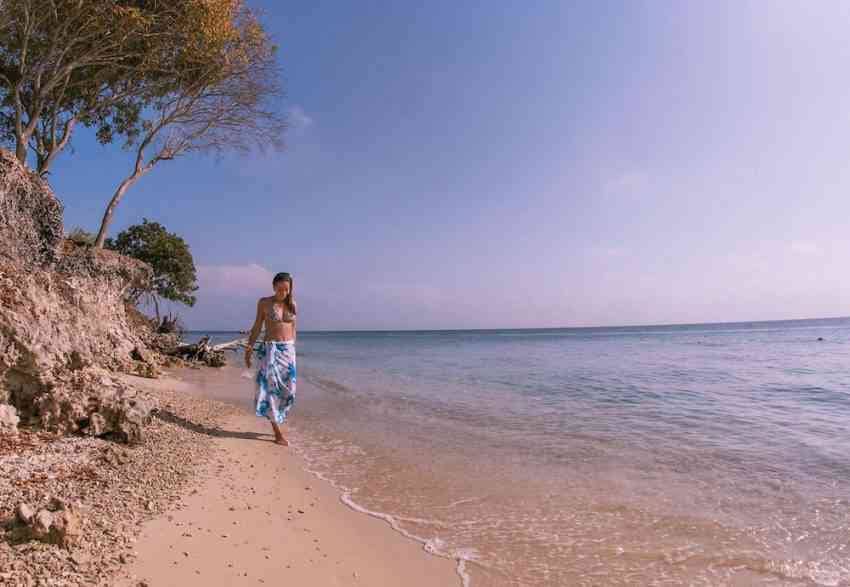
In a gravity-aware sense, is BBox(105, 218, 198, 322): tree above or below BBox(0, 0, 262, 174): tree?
below

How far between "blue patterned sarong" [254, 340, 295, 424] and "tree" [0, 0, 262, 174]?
6556 millimetres

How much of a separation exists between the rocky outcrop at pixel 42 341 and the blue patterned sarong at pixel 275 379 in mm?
1537

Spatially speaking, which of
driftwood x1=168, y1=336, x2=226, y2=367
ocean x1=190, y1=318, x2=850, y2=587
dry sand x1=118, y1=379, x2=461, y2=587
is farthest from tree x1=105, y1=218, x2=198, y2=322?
dry sand x1=118, y1=379, x2=461, y2=587

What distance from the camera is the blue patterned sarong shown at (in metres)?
6.70

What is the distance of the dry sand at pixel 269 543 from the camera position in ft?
9.91

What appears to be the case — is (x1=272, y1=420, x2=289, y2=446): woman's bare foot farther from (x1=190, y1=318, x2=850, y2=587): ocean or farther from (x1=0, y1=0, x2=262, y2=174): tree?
(x1=0, y1=0, x2=262, y2=174): tree

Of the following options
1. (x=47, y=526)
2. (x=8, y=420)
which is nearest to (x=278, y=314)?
(x=8, y=420)

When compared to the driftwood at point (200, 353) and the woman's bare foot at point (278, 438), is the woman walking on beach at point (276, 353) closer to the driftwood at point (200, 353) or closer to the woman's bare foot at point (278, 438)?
the woman's bare foot at point (278, 438)

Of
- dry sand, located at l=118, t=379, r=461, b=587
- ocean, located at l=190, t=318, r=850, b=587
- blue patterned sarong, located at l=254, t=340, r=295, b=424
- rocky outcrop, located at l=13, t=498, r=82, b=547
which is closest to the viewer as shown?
rocky outcrop, located at l=13, t=498, r=82, b=547

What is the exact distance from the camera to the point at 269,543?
3521mm

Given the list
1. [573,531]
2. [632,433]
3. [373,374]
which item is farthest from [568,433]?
[373,374]

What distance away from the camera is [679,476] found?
583 cm

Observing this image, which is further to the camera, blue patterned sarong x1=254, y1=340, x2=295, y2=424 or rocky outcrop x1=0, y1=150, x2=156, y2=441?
blue patterned sarong x1=254, y1=340, x2=295, y2=424

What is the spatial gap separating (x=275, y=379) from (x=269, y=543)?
3.48m
